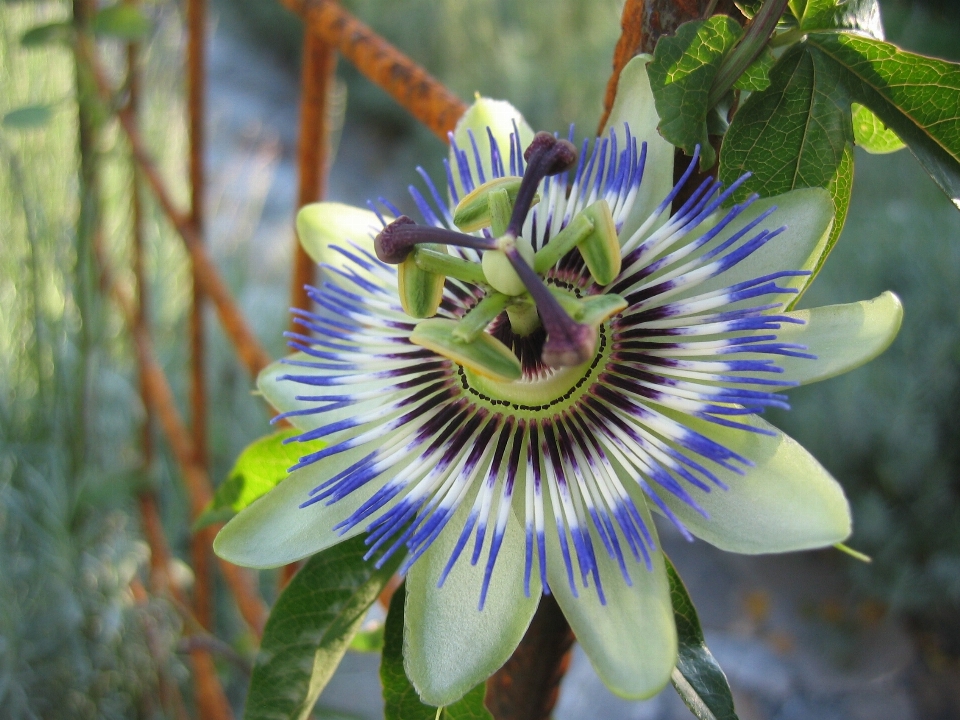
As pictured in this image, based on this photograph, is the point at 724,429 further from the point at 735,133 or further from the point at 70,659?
the point at 70,659

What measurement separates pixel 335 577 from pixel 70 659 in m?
1.74

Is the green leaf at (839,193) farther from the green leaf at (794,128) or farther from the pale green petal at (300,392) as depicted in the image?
the pale green petal at (300,392)

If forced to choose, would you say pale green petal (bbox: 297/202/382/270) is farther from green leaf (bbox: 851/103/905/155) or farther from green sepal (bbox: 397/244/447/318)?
green leaf (bbox: 851/103/905/155)

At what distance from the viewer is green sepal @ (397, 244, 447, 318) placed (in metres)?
0.40

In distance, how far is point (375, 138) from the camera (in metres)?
5.85

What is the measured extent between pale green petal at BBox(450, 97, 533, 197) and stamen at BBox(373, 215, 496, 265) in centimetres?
12

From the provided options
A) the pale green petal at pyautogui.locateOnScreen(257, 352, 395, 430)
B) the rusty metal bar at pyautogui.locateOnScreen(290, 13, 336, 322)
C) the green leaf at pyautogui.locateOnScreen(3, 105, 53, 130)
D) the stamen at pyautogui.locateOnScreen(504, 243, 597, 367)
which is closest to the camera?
the stamen at pyautogui.locateOnScreen(504, 243, 597, 367)

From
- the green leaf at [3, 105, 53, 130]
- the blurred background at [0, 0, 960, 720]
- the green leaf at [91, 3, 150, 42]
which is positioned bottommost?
the blurred background at [0, 0, 960, 720]

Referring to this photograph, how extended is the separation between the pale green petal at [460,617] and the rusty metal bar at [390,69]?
1.02 feet

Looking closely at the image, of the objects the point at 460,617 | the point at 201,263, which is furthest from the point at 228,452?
the point at 460,617

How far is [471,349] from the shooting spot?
0.38 m

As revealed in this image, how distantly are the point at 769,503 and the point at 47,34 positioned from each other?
1.42 meters

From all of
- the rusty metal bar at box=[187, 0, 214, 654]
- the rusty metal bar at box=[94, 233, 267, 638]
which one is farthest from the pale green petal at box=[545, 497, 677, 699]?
the rusty metal bar at box=[187, 0, 214, 654]

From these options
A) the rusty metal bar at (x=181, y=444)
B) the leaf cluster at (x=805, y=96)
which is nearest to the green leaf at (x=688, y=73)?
the leaf cluster at (x=805, y=96)
